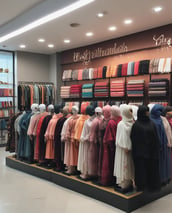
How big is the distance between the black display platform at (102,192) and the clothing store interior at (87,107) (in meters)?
0.02

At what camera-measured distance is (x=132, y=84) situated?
6652mm

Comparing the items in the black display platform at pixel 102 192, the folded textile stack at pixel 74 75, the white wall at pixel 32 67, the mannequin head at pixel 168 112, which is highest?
the white wall at pixel 32 67

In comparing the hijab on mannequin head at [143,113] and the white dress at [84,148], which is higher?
the hijab on mannequin head at [143,113]

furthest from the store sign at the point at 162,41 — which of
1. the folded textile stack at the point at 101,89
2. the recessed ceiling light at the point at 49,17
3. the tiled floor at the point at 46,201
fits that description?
the tiled floor at the point at 46,201

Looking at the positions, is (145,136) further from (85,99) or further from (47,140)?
(85,99)

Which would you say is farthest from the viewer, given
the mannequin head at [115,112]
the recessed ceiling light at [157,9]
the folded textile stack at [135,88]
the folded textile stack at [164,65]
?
the folded textile stack at [135,88]

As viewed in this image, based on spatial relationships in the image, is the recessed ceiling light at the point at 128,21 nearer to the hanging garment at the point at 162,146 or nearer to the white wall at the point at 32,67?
the hanging garment at the point at 162,146

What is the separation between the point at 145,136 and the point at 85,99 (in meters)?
5.08

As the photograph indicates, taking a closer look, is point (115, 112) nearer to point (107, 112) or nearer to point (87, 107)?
point (107, 112)

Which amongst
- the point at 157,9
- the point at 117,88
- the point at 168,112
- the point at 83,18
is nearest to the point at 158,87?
the point at 117,88

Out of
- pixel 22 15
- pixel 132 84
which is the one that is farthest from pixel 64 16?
pixel 132 84

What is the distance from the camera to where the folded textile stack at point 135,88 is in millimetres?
6496

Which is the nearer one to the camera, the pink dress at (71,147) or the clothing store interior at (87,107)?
the clothing store interior at (87,107)

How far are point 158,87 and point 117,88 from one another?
135 cm
